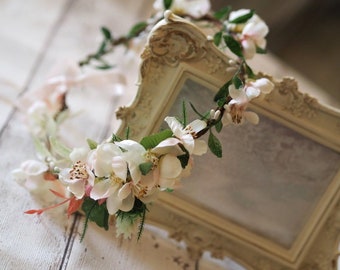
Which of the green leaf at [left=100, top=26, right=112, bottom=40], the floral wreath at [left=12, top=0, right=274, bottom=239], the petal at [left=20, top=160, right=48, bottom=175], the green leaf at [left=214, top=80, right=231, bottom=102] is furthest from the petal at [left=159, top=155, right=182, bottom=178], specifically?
the green leaf at [left=100, top=26, right=112, bottom=40]

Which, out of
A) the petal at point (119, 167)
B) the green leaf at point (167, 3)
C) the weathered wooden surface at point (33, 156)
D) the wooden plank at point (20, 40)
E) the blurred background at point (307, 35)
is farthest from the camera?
the blurred background at point (307, 35)

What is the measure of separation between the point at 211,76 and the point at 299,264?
0.28 metres

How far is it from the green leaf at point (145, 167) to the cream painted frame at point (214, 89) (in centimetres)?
11

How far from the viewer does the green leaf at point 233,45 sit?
624mm

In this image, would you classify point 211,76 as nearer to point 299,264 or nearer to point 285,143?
point 285,143

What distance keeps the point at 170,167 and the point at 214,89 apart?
5.5 inches

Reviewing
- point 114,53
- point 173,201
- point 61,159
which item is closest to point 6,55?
point 114,53

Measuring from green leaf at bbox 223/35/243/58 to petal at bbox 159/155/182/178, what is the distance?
19 centimetres

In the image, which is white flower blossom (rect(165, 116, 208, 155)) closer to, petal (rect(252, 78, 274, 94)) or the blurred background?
petal (rect(252, 78, 274, 94))

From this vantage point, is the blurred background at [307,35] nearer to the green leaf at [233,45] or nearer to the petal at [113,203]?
the green leaf at [233,45]

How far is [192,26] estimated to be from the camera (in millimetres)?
567

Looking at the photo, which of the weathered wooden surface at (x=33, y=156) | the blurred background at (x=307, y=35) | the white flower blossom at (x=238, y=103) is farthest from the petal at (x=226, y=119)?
the blurred background at (x=307, y=35)

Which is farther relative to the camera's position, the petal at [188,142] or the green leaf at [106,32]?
the green leaf at [106,32]

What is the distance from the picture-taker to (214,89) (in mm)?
592
